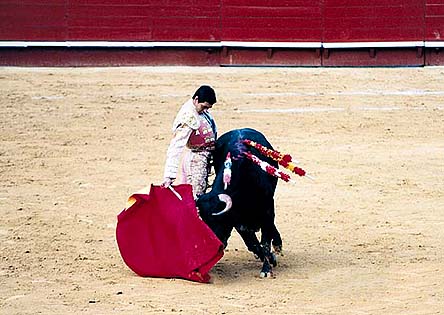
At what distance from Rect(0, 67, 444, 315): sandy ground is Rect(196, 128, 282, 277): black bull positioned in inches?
8.8

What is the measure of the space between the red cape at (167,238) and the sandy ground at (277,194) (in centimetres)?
9

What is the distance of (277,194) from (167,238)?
217 cm

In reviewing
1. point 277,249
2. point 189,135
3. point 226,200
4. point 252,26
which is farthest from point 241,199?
point 252,26

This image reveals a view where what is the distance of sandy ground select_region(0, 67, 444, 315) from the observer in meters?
5.28

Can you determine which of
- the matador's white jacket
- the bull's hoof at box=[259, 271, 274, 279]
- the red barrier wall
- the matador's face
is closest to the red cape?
the matador's white jacket

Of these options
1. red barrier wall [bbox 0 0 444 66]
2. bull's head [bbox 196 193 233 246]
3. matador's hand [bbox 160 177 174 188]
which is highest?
red barrier wall [bbox 0 0 444 66]

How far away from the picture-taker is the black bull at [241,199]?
5.50m

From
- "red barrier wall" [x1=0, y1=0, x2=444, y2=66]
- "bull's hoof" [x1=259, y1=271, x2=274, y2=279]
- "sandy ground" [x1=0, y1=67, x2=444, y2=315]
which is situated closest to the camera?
"sandy ground" [x1=0, y1=67, x2=444, y2=315]

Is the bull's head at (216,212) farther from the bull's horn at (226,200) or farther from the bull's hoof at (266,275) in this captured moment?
the bull's hoof at (266,275)

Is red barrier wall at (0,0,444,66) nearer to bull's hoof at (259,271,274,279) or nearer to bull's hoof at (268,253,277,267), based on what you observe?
bull's hoof at (268,253,277,267)

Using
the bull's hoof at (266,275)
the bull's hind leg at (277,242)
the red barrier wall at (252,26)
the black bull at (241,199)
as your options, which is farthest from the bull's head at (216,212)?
the red barrier wall at (252,26)

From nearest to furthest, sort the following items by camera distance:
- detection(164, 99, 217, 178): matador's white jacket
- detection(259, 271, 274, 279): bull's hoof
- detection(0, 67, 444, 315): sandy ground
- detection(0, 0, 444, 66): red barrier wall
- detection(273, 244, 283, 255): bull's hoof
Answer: detection(0, 67, 444, 315): sandy ground, detection(164, 99, 217, 178): matador's white jacket, detection(259, 271, 274, 279): bull's hoof, detection(273, 244, 283, 255): bull's hoof, detection(0, 0, 444, 66): red barrier wall

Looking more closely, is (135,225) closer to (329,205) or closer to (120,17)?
(329,205)

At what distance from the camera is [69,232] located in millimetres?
6555
